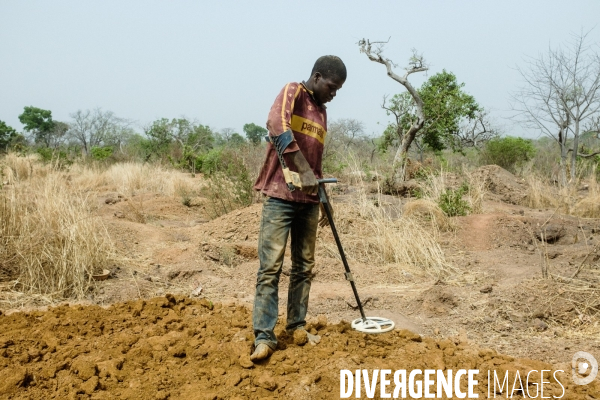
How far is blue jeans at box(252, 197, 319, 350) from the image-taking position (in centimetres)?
315

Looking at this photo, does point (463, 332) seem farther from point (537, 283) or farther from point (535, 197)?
point (535, 197)

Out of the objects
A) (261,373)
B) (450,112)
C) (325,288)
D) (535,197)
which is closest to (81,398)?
(261,373)

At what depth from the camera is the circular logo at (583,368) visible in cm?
312

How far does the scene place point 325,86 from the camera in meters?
3.25

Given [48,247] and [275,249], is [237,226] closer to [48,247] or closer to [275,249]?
[48,247]

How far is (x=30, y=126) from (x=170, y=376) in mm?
39383

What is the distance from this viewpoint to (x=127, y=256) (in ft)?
21.3

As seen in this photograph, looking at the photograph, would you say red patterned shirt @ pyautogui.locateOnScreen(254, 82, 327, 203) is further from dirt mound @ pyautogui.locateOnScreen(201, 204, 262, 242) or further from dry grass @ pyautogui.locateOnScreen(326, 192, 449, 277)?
dirt mound @ pyautogui.locateOnScreen(201, 204, 262, 242)

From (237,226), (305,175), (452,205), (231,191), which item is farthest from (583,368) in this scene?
(231,191)

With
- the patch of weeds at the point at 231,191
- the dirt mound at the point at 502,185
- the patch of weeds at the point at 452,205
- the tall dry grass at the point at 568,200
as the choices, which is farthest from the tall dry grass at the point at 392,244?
the dirt mound at the point at 502,185

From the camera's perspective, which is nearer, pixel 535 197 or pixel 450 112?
pixel 535 197

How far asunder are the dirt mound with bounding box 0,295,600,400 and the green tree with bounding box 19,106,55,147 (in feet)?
121

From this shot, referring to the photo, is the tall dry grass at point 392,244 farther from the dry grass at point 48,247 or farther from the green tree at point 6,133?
the green tree at point 6,133

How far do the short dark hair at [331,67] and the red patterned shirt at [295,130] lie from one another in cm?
15
